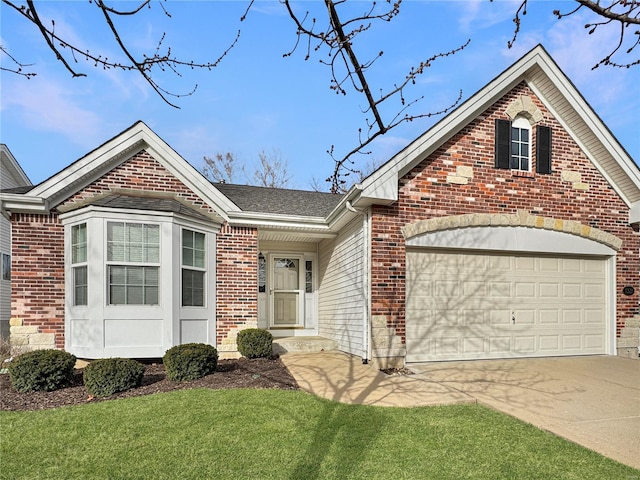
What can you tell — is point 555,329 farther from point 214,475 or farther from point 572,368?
point 214,475

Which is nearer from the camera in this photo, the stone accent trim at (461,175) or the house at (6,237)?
the stone accent trim at (461,175)

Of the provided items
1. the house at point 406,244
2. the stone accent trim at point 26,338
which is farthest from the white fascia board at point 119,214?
the stone accent trim at point 26,338

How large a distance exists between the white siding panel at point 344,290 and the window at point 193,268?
3.25 m

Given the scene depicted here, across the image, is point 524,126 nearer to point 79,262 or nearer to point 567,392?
point 567,392

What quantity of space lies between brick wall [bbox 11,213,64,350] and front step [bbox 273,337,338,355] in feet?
15.0

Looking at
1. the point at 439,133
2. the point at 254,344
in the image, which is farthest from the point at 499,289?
the point at 254,344

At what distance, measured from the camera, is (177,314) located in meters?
8.44

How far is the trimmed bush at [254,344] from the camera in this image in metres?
8.70

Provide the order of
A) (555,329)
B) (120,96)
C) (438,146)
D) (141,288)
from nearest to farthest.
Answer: (120,96), (141,288), (438,146), (555,329)

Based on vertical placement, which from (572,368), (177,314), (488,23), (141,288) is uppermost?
(488,23)

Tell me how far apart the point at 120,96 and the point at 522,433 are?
215 inches

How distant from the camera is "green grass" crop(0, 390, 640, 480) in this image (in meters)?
3.76

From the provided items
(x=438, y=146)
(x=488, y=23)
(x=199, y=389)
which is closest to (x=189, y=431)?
(x=199, y=389)

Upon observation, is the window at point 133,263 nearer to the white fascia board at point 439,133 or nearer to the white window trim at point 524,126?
the white fascia board at point 439,133
